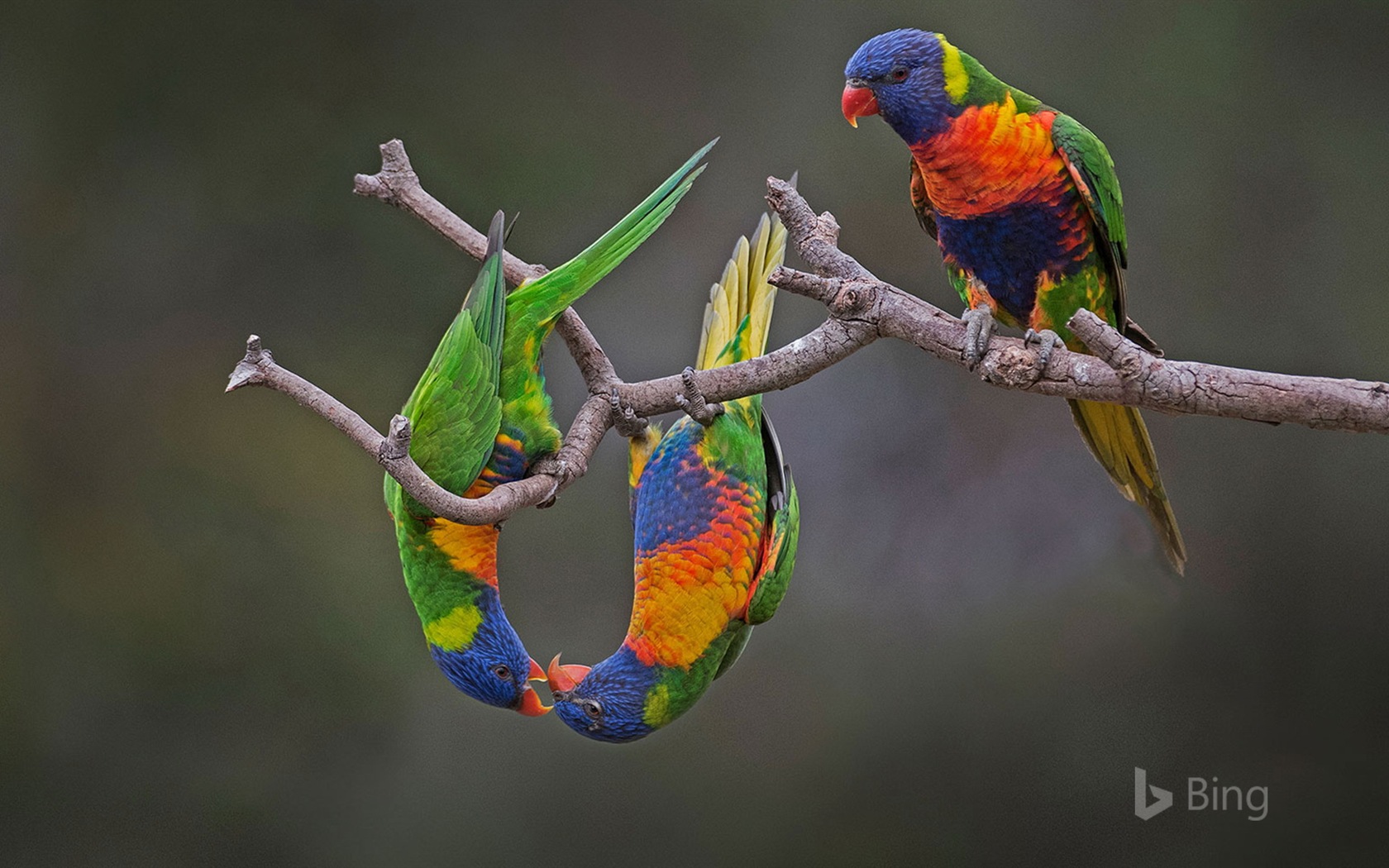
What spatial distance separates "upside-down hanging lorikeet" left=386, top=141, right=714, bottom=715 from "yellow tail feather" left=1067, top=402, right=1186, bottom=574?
677mm

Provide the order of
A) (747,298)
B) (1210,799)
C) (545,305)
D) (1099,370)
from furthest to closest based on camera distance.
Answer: (1210,799) < (747,298) < (545,305) < (1099,370)

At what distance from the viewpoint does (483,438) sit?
1.60 metres

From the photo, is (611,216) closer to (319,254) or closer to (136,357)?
(319,254)

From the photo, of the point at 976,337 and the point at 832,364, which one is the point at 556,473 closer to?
the point at 832,364

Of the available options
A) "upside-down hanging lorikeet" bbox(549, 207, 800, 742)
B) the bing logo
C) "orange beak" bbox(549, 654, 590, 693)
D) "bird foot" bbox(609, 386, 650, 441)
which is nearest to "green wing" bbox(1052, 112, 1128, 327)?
"upside-down hanging lorikeet" bbox(549, 207, 800, 742)

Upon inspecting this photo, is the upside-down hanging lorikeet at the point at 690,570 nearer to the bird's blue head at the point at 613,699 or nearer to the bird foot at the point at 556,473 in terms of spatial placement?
the bird's blue head at the point at 613,699

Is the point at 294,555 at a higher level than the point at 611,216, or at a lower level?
lower

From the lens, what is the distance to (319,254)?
3.10 metres

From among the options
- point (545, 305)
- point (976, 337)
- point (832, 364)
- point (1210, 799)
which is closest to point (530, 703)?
point (545, 305)

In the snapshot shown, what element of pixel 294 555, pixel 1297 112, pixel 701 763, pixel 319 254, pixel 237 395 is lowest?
pixel 701 763

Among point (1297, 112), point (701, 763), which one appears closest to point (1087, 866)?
point (701, 763)

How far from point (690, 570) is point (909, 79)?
0.74 metres

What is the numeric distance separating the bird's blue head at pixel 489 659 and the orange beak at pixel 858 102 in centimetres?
87

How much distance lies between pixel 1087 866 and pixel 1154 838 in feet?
0.66
